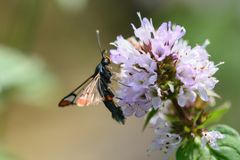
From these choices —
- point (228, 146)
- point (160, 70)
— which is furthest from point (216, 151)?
point (160, 70)

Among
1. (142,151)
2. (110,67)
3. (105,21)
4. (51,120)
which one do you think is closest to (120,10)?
(105,21)

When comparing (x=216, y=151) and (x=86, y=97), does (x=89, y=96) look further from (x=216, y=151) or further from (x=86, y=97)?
(x=216, y=151)

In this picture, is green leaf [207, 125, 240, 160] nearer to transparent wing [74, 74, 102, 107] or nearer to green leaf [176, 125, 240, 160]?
green leaf [176, 125, 240, 160]

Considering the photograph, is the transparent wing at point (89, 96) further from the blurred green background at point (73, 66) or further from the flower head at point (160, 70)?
the blurred green background at point (73, 66)

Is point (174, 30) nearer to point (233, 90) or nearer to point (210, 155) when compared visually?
point (210, 155)

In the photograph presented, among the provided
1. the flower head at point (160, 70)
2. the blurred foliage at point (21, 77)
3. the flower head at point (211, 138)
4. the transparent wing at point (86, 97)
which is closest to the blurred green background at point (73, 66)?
the blurred foliage at point (21, 77)

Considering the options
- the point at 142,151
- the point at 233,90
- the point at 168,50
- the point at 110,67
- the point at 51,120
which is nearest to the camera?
the point at 168,50
